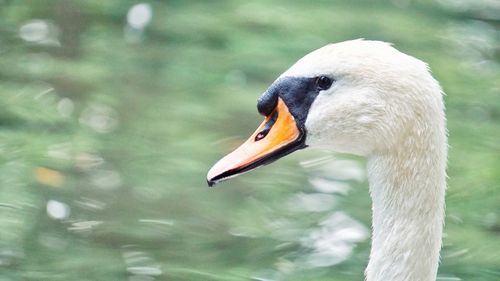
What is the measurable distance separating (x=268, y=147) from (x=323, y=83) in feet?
0.77

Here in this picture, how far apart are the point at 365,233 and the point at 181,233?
2.14ft

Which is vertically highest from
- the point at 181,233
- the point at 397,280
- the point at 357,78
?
the point at 181,233

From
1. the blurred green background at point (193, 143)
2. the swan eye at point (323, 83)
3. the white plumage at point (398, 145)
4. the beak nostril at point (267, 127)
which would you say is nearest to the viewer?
the white plumage at point (398, 145)

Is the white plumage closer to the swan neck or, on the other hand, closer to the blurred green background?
the swan neck

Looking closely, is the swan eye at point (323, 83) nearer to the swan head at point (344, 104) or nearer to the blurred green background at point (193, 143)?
the swan head at point (344, 104)

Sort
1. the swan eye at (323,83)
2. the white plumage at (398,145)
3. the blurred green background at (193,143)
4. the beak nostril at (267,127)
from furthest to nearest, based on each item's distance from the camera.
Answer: the blurred green background at (193,143) → the beak nostril at (267,127) → the swan eye at (323,83) → the white plumage at (398,145)

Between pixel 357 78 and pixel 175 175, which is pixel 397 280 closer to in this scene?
pixel 357 78

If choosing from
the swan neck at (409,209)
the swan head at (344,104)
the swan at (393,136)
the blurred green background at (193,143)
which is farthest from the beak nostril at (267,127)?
the blurred green background at (193,143)

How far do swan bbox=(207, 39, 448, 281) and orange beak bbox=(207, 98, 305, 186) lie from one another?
0.13m

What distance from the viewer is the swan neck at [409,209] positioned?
334 centimetres

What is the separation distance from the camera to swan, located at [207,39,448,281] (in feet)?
10.9

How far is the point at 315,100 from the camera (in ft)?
11.5

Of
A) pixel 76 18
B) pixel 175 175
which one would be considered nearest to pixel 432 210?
pixel 175 175

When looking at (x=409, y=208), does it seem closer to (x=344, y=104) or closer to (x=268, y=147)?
(x=344, y=104)
